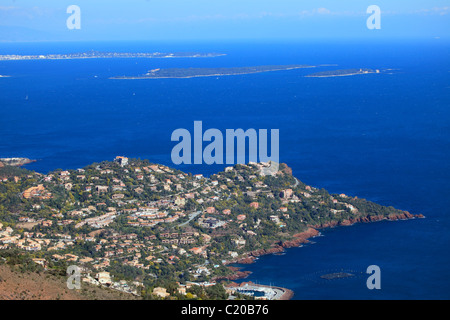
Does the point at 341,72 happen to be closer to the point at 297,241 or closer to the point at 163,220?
the point at 297,241

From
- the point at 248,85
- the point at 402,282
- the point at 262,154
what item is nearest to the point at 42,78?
the point at 248,85

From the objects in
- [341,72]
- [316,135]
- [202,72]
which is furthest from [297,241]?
[202,72]

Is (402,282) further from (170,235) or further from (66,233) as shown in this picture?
(66,233)

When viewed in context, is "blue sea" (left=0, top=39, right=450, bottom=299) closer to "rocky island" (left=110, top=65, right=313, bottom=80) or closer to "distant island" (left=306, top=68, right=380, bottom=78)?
"distant island" (left=306, top=68, right=380, bottom=78)

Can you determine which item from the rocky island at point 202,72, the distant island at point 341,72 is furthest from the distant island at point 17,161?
the distant island at point 341,72

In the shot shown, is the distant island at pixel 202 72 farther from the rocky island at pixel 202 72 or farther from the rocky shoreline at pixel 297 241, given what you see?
the rocky shoreline at pixel 297 241
